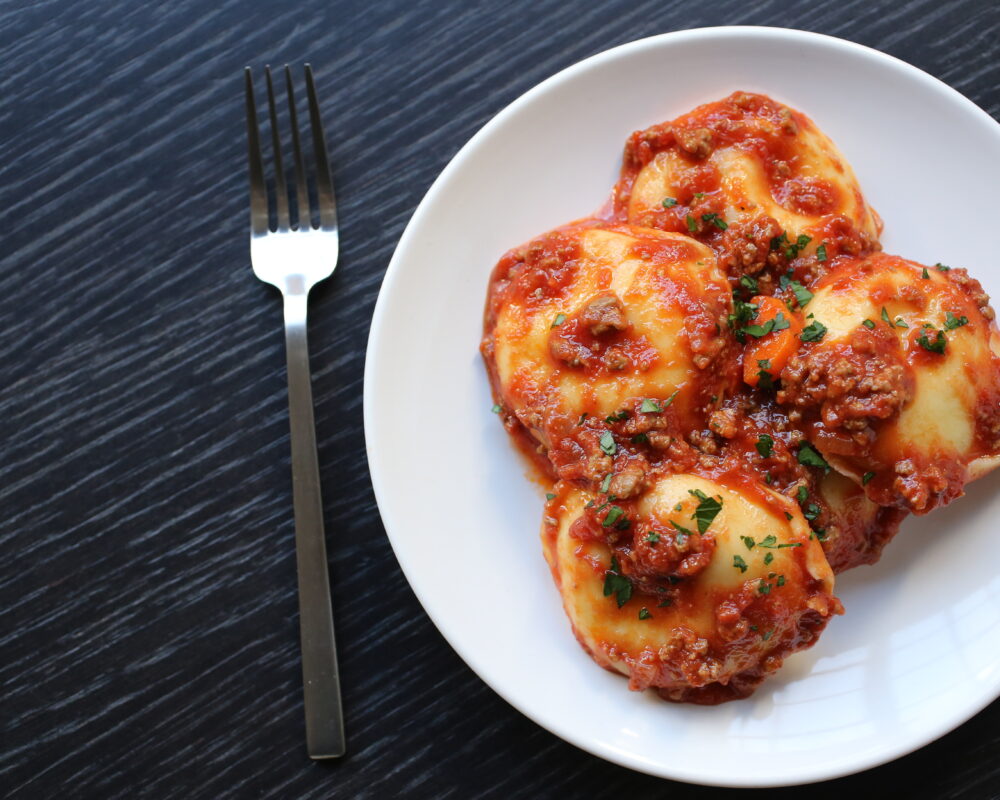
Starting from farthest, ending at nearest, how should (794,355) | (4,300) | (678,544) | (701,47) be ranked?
1. (4,300)
2. (701,47)
3. (794,355)
4. (678,544)

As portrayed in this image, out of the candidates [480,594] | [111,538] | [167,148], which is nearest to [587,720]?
[480,594]

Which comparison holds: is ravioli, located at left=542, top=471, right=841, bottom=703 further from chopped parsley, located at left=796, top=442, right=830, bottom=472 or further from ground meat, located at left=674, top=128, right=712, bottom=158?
ground meat, located at left=674, top=128, right=712, bottom=158

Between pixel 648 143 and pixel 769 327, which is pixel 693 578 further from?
pixel 648 143

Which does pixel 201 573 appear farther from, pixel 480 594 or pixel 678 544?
pixel 678 544

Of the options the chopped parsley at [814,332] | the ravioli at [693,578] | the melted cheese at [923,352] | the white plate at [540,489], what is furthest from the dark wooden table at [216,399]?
the chopped parsley at [814,332]

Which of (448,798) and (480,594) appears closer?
(480,594)

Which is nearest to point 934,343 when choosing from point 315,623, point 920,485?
point 920,485

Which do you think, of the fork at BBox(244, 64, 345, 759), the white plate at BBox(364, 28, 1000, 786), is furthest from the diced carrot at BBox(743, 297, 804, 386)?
the fork at BBox(244, 64, 345, 759)

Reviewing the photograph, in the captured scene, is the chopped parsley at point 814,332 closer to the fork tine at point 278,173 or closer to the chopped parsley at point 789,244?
the chopped parsley at point 789,244
